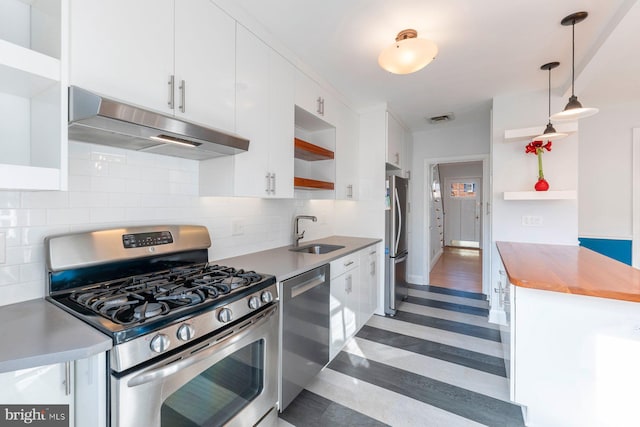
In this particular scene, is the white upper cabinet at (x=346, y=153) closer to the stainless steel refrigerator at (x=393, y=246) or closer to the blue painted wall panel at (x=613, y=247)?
the stainless steel refrigerator at (x=393, y=246)

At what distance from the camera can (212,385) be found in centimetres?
121

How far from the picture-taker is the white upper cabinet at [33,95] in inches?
37.8

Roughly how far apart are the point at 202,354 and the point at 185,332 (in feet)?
0.45

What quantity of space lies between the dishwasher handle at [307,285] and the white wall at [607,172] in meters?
3.60

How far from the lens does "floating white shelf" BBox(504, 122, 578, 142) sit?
2576mm

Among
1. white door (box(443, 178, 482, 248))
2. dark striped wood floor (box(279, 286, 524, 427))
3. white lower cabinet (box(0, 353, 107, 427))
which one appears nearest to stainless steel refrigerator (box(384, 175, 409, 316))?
Result: dark striped wood floor (box(279, 286, 524, 427))

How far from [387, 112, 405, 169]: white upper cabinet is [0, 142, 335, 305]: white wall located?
1.95 m

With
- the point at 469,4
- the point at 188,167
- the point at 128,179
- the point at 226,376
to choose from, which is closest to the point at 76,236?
the point at 128,179

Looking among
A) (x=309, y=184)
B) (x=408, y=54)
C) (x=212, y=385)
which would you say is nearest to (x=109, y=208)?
(x=212, y=385)

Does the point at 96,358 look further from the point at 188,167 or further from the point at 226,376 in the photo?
the point at 188,167

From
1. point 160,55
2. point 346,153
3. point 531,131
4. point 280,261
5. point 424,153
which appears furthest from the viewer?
point 424,153

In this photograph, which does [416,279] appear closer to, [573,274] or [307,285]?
[573,274]

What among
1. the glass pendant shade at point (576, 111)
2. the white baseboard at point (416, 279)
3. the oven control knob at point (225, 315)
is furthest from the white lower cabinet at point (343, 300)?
the white baseboard at point (416, 279)

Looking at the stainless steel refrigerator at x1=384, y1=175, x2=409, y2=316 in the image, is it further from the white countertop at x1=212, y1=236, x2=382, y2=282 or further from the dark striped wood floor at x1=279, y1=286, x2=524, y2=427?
the white countertop at x1=212, y1=236, x2=382, y2=282
